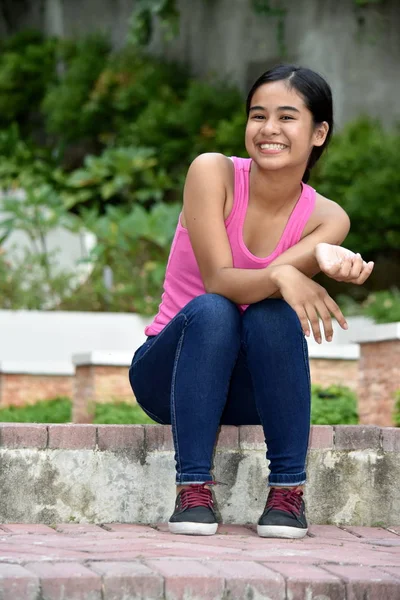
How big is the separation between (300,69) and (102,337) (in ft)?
16.4

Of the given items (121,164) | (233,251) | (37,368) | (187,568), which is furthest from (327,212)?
(121,164)

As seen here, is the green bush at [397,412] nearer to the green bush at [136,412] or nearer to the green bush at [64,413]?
the green bush at [136,412]

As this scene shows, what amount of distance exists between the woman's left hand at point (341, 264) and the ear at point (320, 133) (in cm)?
42

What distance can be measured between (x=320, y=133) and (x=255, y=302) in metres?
0.61

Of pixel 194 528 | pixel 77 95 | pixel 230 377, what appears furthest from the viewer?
pixel 77 95

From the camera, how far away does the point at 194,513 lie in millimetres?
2910

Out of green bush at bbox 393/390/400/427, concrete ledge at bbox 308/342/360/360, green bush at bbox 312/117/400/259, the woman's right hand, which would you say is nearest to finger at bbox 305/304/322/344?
the woman's right hand

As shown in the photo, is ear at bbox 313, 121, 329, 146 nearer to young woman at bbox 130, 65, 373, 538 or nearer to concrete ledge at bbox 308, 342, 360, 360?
young woman at bbox 130, 65, 373, 538

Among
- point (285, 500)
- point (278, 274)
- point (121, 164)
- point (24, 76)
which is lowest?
point (285, 500)

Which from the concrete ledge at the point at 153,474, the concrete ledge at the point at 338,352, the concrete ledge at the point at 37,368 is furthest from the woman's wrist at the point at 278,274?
the concrete ledge at the point at 37,368

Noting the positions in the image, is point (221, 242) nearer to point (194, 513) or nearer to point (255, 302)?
point (255, 302)

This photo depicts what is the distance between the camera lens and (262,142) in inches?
125

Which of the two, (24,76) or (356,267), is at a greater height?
(24,76)

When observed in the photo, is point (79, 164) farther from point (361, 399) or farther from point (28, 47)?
point (361, 399)
